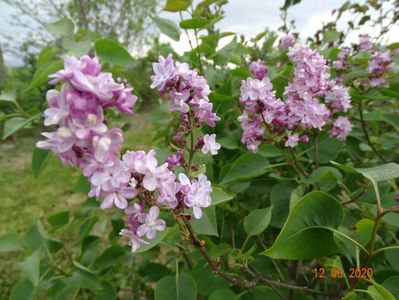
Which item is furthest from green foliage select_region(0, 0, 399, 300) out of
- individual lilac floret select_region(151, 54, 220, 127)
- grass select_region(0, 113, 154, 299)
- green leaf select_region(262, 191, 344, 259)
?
grass select_region(0, 113, 154, 299)

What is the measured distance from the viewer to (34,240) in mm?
1338

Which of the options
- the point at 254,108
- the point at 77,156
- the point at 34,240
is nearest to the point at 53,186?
the point at 34,240

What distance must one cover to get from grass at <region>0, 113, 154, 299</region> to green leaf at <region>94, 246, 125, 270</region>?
115cm

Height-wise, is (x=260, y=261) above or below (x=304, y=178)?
below

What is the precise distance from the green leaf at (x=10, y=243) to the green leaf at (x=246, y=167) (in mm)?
748

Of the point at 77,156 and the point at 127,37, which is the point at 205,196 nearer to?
the point at 77,156

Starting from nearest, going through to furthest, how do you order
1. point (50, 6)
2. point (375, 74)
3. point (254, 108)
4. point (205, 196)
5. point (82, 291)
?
point (205, 196)
point (254, 108)
point (375, 74)
point (82, 291)
point (50, 6)

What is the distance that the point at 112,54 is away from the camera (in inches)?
46.0

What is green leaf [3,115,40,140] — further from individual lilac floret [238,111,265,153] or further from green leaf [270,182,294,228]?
green leaf [270,182,294,228]

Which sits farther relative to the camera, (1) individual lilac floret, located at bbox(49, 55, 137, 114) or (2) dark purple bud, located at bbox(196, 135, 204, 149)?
(2) dark purple bud, located at bbox(196, 135, 204, 149)

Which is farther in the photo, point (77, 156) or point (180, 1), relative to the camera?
point (180, 1)

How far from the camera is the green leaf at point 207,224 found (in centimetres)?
91

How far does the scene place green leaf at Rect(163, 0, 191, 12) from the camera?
51.0 inches

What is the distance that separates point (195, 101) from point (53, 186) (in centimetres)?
375
